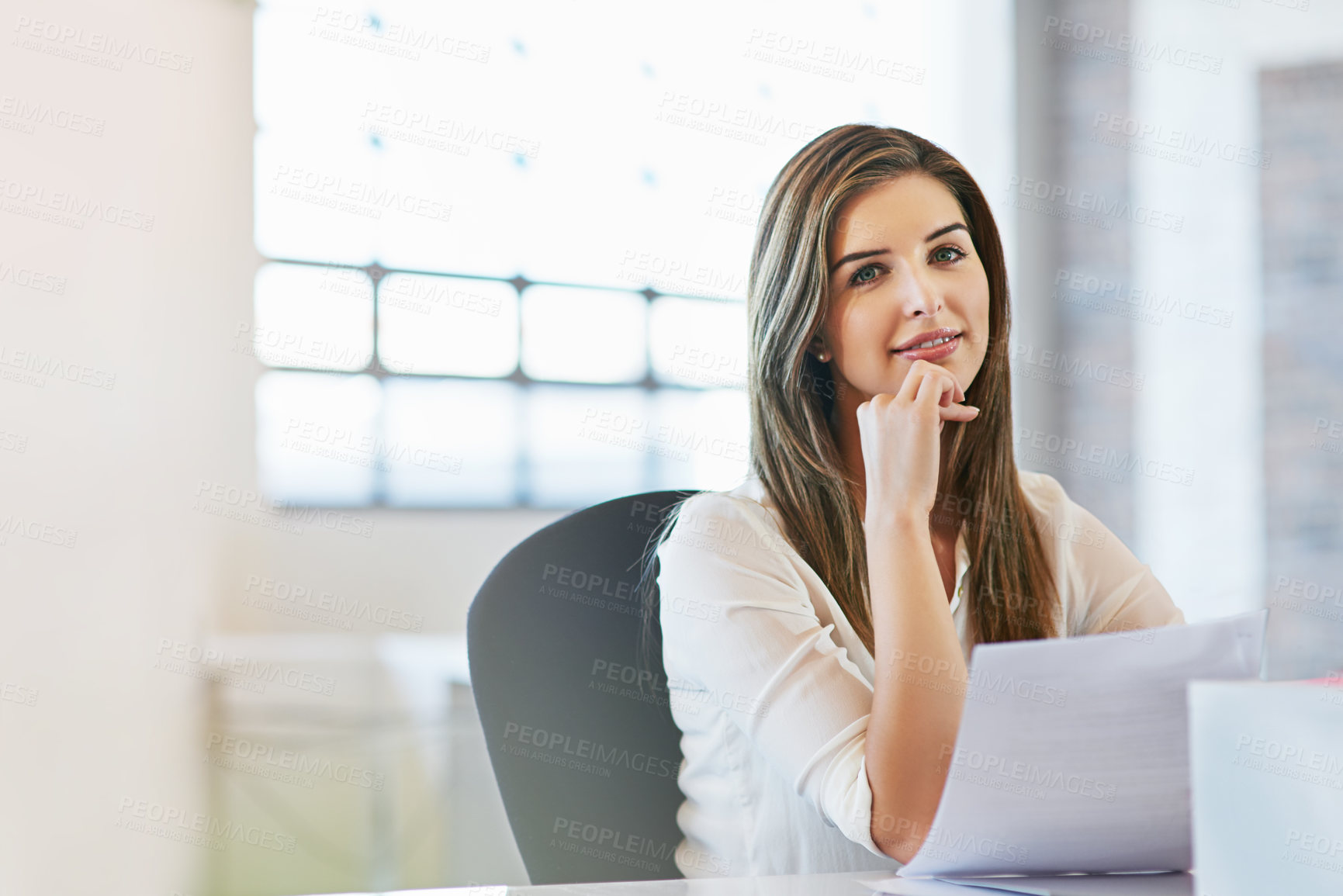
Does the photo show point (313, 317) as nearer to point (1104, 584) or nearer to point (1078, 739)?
point (1104, 584)

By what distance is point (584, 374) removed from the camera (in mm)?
4500

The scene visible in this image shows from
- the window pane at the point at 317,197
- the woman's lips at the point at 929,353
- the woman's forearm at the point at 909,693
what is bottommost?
the woman's forearm at the point at 909,693

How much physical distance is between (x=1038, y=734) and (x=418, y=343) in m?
3.74

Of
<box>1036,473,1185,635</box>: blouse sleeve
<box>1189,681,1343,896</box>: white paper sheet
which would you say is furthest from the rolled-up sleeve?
<box>1189,681,1343,896</box>: white paper sheet

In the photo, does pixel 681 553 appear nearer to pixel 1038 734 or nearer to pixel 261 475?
pixel 1038 734

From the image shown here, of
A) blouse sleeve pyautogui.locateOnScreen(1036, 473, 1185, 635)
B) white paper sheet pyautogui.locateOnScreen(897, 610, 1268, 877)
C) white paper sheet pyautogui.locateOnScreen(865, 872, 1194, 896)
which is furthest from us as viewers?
blouse sleeve pyautogui.locateOnScreen(1036, 473, 1185, 635)

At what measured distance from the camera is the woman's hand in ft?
3.86

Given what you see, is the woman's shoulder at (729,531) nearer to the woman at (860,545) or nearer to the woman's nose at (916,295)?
the woman at (860,545)

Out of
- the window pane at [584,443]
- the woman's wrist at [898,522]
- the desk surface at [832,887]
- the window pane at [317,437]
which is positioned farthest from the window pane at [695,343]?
the desk surface at [832,887]

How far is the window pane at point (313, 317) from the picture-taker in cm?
390

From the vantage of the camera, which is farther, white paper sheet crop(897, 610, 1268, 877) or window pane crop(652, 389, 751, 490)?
window pane crop(652, 389, 751, 490)

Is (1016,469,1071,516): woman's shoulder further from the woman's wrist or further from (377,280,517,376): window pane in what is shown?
(377,280,517,376): window pane

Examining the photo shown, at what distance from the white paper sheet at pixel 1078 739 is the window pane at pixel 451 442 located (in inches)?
140

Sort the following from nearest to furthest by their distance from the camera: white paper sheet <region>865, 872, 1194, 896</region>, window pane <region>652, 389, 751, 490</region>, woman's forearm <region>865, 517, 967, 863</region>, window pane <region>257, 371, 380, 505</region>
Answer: white paper sheet <region>865, 872, 1194, 896</region>, woman's forearm <region>865, 517, 967, 863</region>, window pane <region>257, 371, 380, 505</region>, window pane <region>652, 389, 751, 490</region>
